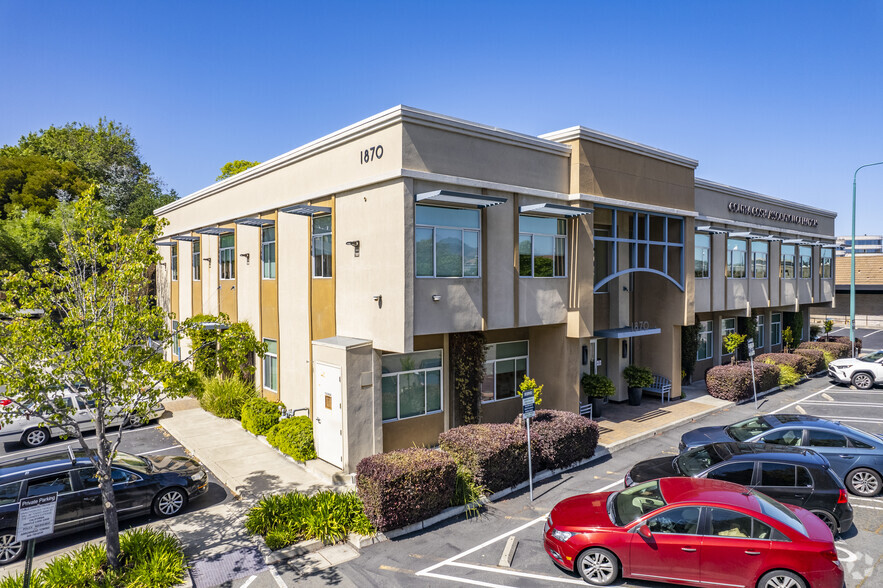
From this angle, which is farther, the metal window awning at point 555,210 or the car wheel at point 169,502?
the metal window awning at point 555,210

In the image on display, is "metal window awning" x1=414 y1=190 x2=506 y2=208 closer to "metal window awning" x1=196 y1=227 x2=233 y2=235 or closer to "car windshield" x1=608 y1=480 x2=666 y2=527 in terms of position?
"car windshield" x1=608 y1=480 x2=666 y2=527

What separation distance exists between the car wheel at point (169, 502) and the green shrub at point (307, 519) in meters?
1.74

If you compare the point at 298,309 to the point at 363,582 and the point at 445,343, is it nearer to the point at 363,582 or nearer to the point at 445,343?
the point at 445,343

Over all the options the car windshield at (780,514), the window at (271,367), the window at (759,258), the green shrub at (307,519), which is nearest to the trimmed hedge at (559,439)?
the green shrub at (307,519)

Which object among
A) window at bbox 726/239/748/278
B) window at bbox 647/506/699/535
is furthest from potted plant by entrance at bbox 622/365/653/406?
window at bbox 647/506/699/535

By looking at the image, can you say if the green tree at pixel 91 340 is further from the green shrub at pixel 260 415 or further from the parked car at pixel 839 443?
the parked car at pixel 839 443

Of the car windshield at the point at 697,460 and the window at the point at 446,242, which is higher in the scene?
the window at the point at 446,242

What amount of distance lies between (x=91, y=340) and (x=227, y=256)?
14209 mm

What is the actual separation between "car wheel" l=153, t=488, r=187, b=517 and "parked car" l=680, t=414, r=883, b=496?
12028 millimetres

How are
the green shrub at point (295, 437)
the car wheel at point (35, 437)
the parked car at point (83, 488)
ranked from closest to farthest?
the parked car at point (83, 488) → the green shrub at point (295, 437) → the car wheel at point (35, 437)

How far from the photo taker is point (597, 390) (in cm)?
1811

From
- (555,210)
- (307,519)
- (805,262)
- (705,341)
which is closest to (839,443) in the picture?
(555,210)

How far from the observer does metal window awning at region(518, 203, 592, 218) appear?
14.8 meters

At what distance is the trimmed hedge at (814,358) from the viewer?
26.2 m
